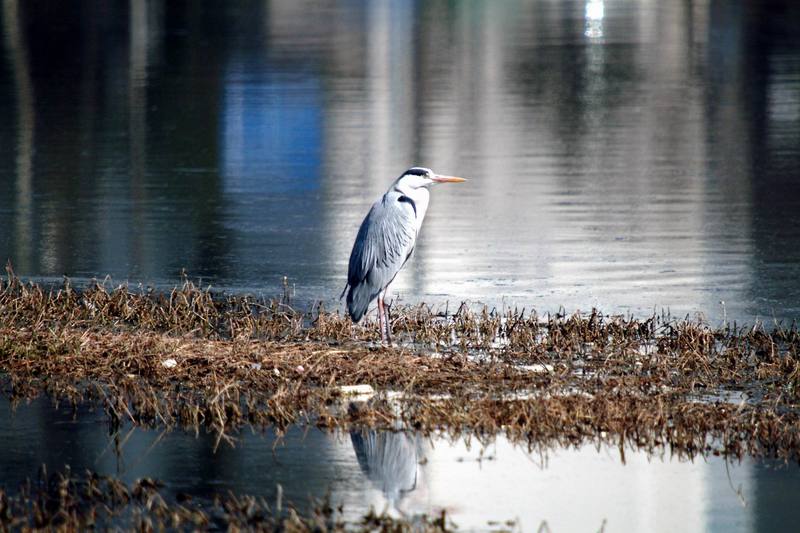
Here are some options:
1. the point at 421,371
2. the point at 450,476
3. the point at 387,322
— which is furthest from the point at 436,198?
the point at 450,476

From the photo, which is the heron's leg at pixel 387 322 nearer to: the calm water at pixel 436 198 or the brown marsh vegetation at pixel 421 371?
the brown marsh vegetation at pixel 421 371

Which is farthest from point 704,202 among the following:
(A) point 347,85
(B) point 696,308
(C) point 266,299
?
(A) point 347,85

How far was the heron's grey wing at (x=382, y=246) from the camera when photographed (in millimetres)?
12258

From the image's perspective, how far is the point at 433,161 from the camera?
23.8 m

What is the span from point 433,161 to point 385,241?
37.4ft

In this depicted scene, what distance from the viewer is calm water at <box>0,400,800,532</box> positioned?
769cm

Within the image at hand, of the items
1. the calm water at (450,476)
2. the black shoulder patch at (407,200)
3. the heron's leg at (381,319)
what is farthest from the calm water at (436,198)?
the heron's leg at (381,319)

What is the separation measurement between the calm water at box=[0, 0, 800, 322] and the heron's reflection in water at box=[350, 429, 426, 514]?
5136mm

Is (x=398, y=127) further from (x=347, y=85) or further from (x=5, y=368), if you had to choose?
(x=5, y=368)

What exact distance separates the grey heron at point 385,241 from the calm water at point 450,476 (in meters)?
3.31

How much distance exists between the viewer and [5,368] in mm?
10461

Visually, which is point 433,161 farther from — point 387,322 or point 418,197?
point 387,322

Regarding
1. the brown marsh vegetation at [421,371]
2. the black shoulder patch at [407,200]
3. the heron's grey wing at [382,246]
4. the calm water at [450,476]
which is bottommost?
the calm water at [450,476]

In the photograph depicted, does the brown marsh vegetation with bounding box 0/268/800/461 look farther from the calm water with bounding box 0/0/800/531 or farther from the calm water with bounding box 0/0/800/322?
the calm water with bounding box 0/0/800/322
